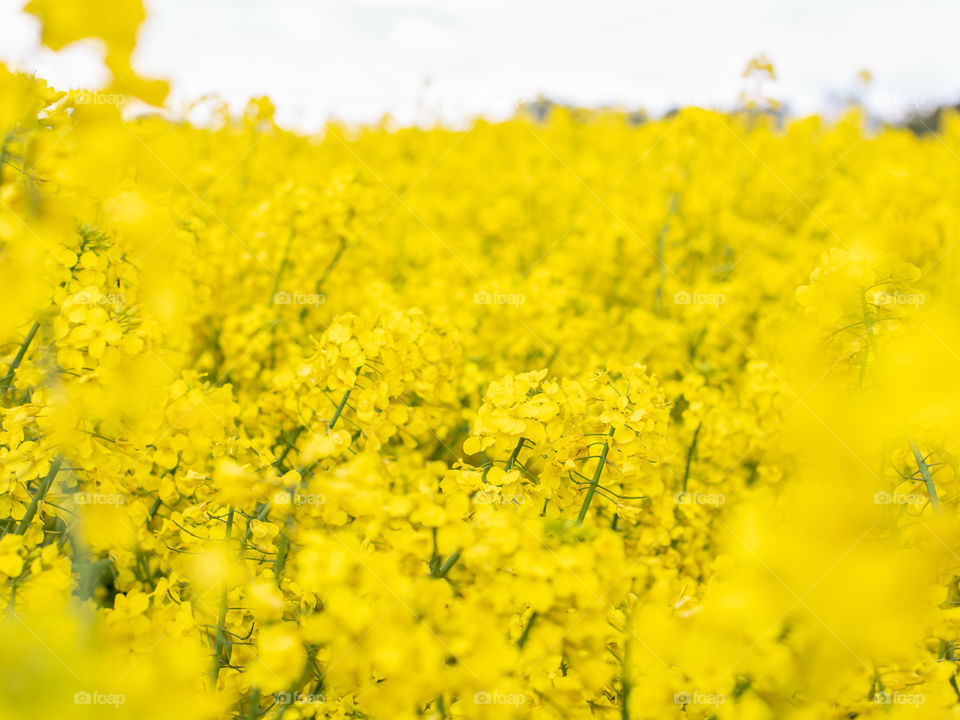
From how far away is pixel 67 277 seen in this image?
5.28 feet

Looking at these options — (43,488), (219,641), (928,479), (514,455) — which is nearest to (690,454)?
(928,479)

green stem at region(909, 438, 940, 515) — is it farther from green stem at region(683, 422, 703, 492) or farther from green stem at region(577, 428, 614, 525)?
green stem at region(683, 422, 703, 492)

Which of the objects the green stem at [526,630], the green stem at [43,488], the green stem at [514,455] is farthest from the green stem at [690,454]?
the green stem at [43,488]

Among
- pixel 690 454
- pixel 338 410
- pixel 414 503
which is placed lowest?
pixel 690 454

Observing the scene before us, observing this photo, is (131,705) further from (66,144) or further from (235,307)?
(235,307)

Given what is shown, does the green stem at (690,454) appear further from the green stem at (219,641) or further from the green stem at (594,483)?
the green stem at (219,641)

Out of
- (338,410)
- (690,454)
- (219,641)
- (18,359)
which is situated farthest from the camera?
(690,454)

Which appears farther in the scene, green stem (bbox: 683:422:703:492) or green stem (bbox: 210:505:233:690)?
green stem (bbox: 683:422:703:492)

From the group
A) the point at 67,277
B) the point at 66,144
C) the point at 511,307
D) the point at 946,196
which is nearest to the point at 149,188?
the point at 67,277

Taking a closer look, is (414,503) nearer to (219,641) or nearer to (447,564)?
(447,564)

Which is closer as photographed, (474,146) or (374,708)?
(374,708)

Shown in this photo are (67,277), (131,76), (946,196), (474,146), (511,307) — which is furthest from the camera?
(474,146)

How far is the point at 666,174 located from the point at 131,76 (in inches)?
156

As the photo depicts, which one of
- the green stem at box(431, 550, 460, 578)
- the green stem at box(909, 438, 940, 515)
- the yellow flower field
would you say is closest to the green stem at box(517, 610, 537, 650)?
the yellow flower field
